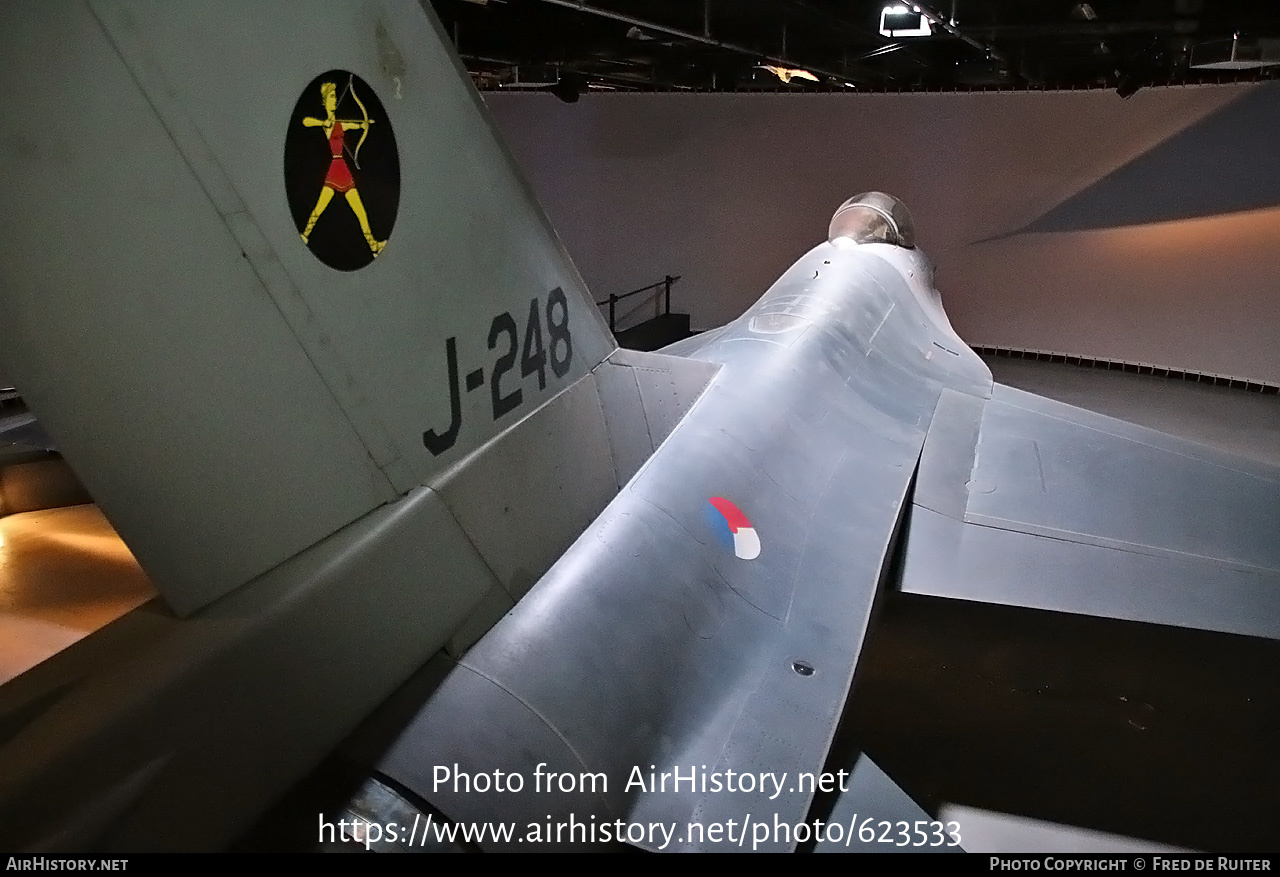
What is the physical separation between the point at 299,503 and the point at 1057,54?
32.1ft

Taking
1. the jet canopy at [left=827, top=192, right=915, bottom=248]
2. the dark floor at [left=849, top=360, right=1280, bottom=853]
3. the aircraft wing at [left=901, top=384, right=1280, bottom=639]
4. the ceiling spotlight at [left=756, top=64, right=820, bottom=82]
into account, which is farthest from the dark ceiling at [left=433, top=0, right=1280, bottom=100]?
the dark floor at [left=849, top=360, right=1280, bottom=853]

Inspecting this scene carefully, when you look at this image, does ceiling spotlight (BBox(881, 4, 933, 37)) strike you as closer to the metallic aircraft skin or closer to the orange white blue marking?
the metallic aircraft skin

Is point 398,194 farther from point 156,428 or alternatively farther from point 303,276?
point 156,428

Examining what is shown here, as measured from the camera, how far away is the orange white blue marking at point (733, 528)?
10.3ft

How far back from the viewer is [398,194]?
1.95 meters

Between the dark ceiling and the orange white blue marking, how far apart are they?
2.81m

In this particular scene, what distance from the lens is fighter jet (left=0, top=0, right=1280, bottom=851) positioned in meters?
1.30

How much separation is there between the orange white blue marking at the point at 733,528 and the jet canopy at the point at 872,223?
4.15 m

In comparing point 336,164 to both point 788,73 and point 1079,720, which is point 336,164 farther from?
point 788,73

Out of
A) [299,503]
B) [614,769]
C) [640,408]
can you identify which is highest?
[299,503]

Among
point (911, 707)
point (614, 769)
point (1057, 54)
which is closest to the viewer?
point (614, 769)

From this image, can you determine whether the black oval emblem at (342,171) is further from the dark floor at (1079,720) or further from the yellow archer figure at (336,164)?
the dark floor at (1079,720)

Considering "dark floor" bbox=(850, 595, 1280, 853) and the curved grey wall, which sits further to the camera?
the curved grey wall

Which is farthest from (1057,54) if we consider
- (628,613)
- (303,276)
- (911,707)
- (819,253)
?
(303,276)
